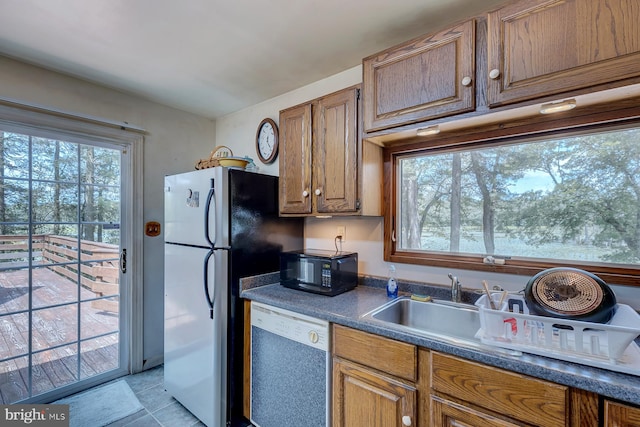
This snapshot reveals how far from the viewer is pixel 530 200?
150 cm

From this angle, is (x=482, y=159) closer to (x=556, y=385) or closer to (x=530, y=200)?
(x=530, y=200)

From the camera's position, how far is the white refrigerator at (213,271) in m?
1.80

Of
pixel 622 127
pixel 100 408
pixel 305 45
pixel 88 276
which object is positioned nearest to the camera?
pixel 622 127

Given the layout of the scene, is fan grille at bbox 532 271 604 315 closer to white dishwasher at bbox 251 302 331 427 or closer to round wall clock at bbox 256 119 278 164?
white dishwasher at bbox 251 302 331 427

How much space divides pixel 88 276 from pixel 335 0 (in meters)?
2.61

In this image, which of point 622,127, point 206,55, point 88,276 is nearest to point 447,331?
point 622,127

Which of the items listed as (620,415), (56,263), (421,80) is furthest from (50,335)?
(620,415)

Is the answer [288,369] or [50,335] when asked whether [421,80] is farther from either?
[50,335]

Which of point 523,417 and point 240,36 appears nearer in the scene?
point 523,417

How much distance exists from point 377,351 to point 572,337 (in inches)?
27.1

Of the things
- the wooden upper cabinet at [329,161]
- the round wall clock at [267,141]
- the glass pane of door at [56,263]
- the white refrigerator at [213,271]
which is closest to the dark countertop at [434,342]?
the white refrigerator at [213,271]

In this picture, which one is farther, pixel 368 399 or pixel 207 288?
pixel 207 288

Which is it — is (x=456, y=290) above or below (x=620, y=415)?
above

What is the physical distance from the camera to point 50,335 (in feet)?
6.97
